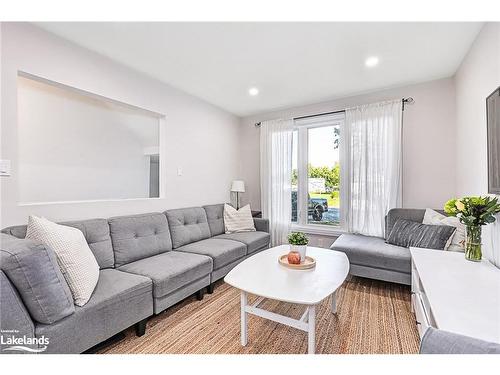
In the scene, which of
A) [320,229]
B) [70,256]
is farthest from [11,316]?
[320,229]

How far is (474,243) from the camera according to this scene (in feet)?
5.62

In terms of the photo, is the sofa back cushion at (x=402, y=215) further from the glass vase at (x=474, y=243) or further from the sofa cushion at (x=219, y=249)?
the sofa cushion at (x=219, y=249)

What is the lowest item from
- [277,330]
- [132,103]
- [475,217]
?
[277,330]

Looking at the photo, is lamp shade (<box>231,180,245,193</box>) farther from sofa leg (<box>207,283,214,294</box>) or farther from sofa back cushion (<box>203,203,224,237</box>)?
sofa leg (<box>207,283,214,294</box>)

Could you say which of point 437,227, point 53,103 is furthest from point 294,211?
point 53,103

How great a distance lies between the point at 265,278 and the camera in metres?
1.77

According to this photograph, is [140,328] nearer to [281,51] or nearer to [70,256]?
[70,256]

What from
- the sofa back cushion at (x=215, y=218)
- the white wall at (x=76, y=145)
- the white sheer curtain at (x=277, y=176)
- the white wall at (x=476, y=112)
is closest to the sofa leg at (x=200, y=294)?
the sofa back cushion at (x=215, y=218)

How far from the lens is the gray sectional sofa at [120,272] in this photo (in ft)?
4.00

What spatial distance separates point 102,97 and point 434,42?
126 inches

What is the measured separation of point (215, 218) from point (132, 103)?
1.82 metres

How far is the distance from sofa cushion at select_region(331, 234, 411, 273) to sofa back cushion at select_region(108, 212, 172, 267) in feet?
6.60
